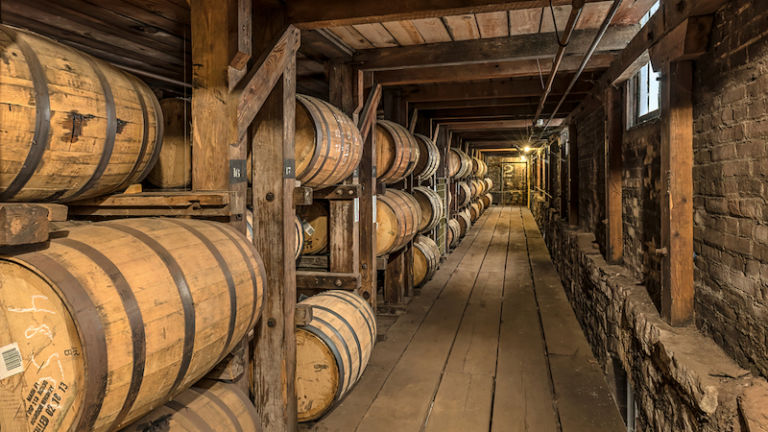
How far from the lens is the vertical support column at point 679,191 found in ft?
9.61

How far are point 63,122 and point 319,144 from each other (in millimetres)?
1787

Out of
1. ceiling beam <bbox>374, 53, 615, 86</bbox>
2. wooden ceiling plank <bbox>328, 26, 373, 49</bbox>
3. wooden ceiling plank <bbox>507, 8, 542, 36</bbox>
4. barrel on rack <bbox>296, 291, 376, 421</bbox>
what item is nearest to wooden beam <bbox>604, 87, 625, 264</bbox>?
ceiling beam <bbox>374, 53, 615, 86</bbox>

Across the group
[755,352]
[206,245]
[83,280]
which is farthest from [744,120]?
[83,280]

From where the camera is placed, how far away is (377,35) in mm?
4207

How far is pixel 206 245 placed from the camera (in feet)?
6.09

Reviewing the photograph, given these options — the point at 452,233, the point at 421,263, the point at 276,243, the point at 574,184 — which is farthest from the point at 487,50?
the point at 452,233

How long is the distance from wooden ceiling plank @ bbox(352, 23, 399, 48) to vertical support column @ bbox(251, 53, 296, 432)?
1.25 meters

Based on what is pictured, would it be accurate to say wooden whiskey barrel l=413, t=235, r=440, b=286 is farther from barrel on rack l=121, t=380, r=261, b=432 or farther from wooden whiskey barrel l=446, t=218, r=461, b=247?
barrel on rack l=121, t=380, r=261, b=432

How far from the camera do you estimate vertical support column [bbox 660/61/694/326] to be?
2.93 meters

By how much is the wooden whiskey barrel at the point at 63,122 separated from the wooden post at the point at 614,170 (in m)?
4.62

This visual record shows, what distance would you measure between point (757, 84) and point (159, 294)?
2.70 metres

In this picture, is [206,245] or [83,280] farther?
[206,245]

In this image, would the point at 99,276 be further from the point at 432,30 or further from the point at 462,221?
the point at 462,221

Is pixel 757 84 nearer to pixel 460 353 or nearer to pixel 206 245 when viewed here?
pixel 206 245
